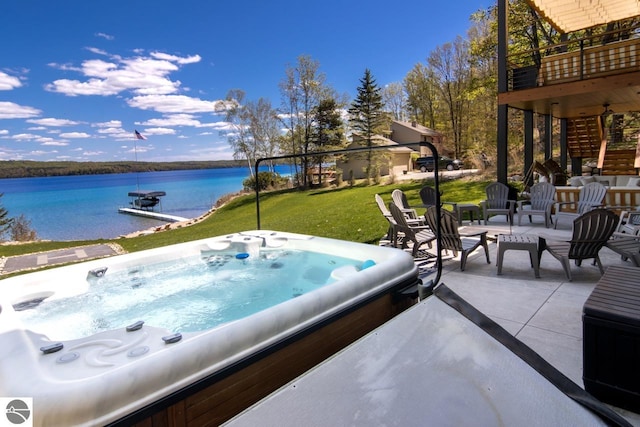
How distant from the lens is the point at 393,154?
1086 inches

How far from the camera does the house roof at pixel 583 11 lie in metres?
8.05

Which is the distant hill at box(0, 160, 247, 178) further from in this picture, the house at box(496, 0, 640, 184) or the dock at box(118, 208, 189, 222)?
the house at box(496, 0, 640, 184)

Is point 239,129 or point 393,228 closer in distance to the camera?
point 393,228

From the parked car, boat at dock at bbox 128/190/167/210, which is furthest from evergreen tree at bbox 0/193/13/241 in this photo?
the parked car

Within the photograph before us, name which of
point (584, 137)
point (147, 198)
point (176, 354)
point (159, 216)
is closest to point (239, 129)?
point (159, 216)

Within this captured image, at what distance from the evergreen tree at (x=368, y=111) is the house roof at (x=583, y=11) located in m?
15.1

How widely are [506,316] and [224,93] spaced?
26074 mm

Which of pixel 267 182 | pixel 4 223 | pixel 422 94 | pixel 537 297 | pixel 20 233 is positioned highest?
pixel 422 94

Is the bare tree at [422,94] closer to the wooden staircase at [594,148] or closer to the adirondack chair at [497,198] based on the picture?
the wooden staircase at [594,148]

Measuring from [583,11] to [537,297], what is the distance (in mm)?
8467

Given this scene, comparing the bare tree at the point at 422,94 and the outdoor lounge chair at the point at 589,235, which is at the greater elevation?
the bare tree at the point at 422,94

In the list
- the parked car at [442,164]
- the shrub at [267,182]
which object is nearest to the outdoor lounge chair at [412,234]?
the shrub at [267,182]

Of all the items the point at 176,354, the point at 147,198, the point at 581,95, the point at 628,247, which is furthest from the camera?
the point at 147,198

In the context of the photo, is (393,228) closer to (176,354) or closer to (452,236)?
(452,236)
